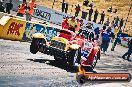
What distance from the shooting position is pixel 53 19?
32.8m

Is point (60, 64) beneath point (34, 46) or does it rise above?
beneath

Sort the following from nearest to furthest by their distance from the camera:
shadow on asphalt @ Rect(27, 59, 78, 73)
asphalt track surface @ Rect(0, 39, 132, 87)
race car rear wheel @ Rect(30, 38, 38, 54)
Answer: asphalt track surface @ Rect(0, 39, 132, 87) < shadow on asphalt @ Rect(27, 59, 78, 73) < race car rear wheel @ Rect(30, 38, 38, 54)

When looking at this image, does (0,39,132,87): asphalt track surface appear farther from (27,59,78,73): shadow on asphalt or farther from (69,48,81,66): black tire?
(69,48,81,66): black tire

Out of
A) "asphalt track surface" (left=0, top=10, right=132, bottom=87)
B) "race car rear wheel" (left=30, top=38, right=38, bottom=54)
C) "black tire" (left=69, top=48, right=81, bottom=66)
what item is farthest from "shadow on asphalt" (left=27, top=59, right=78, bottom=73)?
"race car rear wheel" (left=30, top=38, right=38, bottom=54)

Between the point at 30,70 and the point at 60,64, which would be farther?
the point at 60,64

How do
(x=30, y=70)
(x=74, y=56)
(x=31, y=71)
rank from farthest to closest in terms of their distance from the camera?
(x=74, y=56) < (x=30, y=70) < (x=31, y=71)

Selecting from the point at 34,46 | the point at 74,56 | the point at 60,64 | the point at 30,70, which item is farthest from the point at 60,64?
the point at 30,70

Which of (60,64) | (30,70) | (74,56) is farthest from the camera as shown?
(60,64)

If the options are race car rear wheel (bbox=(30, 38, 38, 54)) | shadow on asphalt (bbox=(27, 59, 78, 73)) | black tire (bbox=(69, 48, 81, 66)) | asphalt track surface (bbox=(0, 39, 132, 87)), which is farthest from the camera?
race car rear wheel (bbox=(30, 38, 38, 54))

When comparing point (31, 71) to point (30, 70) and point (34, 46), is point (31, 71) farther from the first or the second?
point (34, 46)

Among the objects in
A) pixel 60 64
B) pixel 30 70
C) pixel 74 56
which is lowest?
pixel 60 64

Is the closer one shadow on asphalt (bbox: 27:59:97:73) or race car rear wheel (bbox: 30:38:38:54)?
shadow on asphalt (bbox: 27:59:97:73)

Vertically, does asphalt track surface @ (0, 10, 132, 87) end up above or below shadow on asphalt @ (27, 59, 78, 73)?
above

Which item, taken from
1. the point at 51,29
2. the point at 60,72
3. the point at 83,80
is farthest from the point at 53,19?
the point at 83,80
